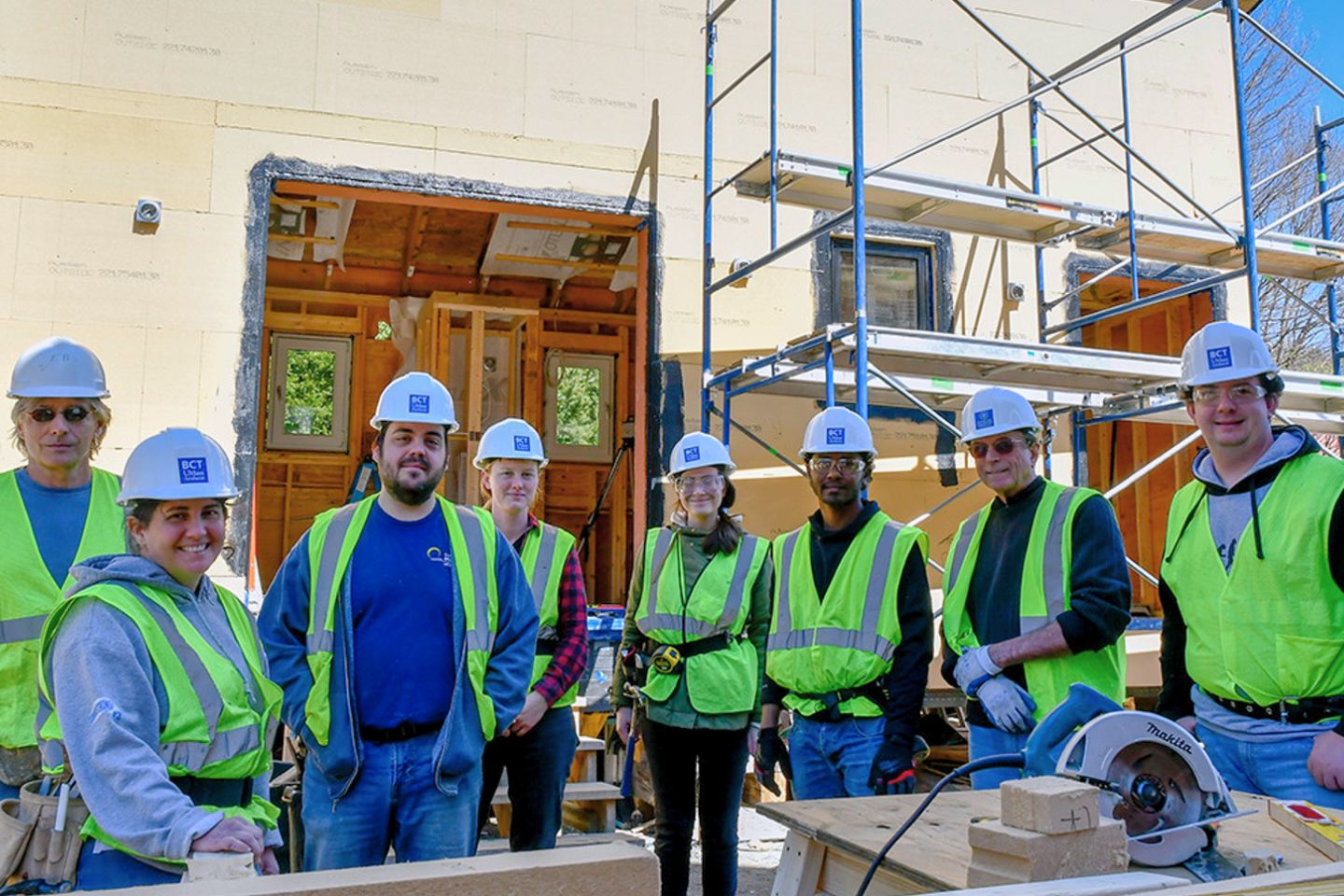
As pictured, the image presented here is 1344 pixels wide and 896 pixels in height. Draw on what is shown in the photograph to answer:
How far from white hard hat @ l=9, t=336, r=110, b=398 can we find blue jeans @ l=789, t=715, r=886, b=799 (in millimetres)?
2513

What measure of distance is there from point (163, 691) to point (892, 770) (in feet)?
7.19

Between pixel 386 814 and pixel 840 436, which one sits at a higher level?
pixel 840 436

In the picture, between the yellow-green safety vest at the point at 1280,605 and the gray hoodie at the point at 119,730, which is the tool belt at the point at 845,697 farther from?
the gray hoodie at the point at 119,730

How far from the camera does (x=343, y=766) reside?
291 centimetres

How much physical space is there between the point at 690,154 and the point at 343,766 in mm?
5715

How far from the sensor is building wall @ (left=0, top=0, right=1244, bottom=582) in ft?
20.9

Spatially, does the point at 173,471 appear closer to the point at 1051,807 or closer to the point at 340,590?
the point at 340,590

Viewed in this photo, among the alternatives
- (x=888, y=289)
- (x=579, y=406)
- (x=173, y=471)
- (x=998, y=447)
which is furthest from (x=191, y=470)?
(x=579, y=406)

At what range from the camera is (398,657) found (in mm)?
3027

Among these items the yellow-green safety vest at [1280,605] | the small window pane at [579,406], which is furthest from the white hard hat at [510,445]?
the small window pane at [579,406]

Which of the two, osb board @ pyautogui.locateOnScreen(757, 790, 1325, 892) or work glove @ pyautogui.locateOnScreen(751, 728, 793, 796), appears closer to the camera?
osb board @ pyautogui.locateOnScreen(757, 790, 1325, 892)

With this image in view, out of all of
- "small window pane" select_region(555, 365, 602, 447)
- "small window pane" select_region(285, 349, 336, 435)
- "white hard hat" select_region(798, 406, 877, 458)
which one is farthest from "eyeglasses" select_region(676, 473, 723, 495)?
"small window pane" select_region(285, 349, 336, 435)

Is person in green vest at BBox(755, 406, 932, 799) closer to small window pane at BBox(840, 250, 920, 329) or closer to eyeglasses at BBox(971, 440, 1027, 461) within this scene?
eyeglasses at BBox(971, 440, 1027, 461)

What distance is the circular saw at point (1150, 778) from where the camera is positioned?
1.81 m
